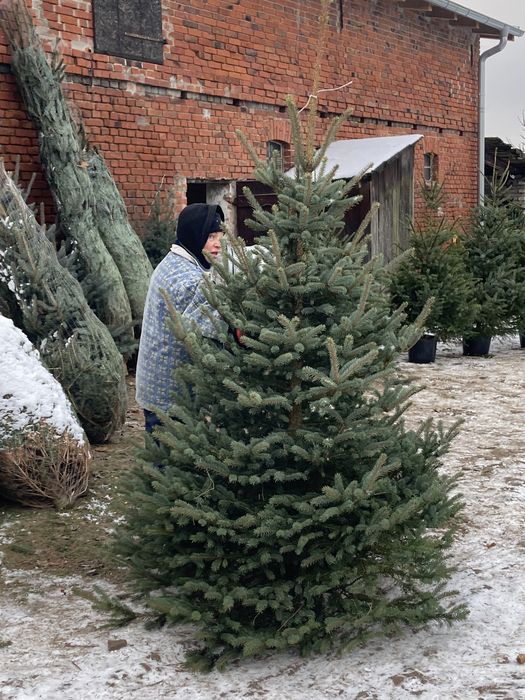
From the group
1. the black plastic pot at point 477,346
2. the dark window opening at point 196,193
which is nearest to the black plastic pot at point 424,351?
the black plastic pot at point 477,346

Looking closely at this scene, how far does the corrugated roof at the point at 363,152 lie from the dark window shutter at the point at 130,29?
299 centimetres

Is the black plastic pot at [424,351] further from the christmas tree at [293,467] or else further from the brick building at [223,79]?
the christmas tree at [293,467]

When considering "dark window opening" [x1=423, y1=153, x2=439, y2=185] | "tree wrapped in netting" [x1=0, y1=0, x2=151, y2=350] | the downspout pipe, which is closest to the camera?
"tree wrapped in netting" [x1=0, y1=0, x2=151, y2=350]

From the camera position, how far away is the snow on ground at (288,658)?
3283 millimetres

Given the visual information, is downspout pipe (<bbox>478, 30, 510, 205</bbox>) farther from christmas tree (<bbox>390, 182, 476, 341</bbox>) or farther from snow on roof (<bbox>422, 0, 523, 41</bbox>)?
christmas tree (<bbox>390, 182, 476, 341</bbox>)

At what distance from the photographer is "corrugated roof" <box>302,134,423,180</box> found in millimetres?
11969

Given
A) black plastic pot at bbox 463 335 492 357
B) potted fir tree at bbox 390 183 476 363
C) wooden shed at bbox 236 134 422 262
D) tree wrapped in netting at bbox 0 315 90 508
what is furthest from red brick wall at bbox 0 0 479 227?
tree wrapped in netting at bbox 0 315 90 508

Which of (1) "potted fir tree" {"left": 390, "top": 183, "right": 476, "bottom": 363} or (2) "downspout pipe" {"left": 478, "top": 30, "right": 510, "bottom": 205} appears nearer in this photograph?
(1) "potted fir tree" {"left": 390, "top": 183, "right": 476, "bottom": 363}

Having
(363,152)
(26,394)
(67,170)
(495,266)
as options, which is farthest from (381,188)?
(26,394)

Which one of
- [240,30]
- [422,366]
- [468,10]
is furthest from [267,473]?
[468,10]

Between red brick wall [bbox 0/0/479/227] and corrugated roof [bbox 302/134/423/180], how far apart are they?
0.63 metres

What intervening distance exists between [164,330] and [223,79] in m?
8.14

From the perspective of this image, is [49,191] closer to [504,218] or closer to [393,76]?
[504,218]

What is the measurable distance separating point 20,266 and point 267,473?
3763 millimetres
